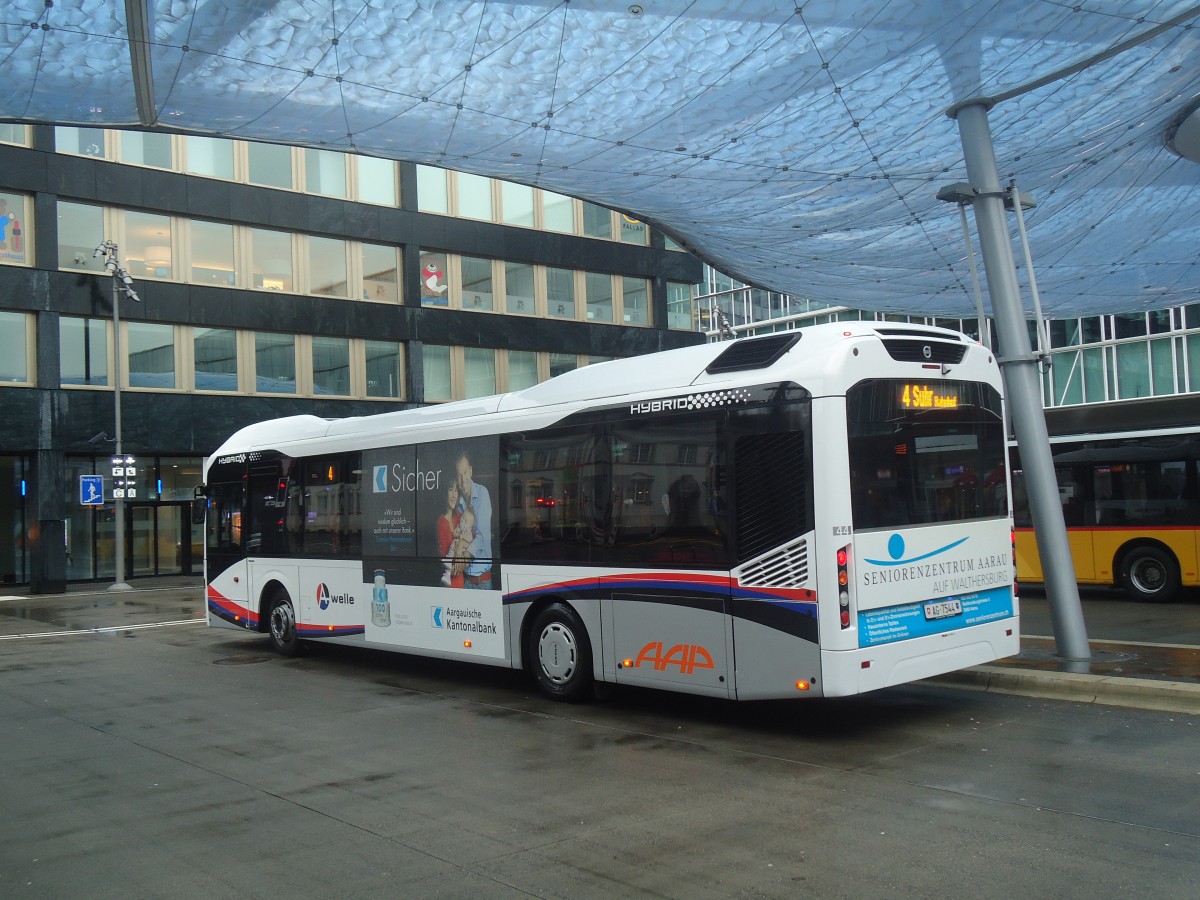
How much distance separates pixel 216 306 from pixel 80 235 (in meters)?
4.37

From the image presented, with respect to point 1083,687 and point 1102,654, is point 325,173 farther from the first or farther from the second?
point 1083,687

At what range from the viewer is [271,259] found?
116 ft

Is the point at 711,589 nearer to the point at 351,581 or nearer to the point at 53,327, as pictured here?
the point at 351,581

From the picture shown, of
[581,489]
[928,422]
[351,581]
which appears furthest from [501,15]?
[351,581]

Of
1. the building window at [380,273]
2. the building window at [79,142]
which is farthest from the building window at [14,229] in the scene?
the building window at [380,273]

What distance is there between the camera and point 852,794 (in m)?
6.82

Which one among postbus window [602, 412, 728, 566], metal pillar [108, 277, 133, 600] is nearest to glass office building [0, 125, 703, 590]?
metal pillar [108, 277, 133, 600]

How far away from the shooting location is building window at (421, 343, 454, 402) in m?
38.5

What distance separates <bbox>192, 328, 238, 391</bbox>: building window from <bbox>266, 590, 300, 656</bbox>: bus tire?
20675 mm

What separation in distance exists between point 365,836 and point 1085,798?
439 cm

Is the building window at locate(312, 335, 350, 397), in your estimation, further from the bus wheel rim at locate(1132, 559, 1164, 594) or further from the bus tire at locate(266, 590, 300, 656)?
the bus wheel rim at locate(1132, 559, 1164, 594)

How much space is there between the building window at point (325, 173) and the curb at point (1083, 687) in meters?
30.8

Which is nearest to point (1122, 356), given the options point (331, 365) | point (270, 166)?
point (331, 365)

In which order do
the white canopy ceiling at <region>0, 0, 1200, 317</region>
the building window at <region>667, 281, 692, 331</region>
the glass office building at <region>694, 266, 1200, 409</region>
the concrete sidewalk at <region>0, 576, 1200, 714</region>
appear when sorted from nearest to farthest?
the concrete sidewalk at <region>0, 576, 1200, 714</region>, the white canopy ceiling at <region>0, 0, 1200, 317</region>, the glass office building at <region>694, 266, 1200, 409</region>, the building window at <region>667, 281, 692, 331</region>
